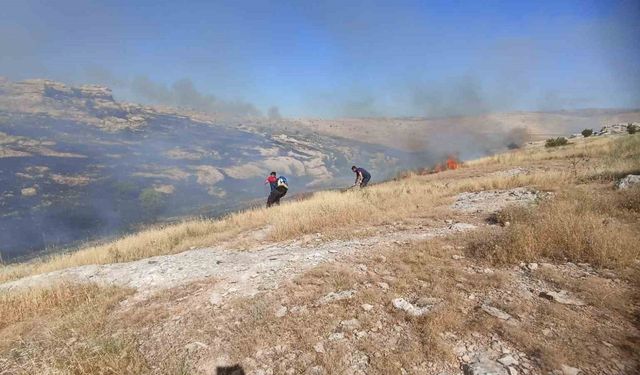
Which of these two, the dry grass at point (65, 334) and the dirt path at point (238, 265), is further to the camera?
the dirt path at point (238, 265)

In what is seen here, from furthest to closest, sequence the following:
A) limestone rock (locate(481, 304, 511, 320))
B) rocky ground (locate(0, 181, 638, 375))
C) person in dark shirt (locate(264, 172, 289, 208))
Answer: person in dark shirt (locate(264, 172, 289, 208)), limestone rock (locate(481, 304, 511, 320)), rocky ground (locate(0, 181, 638, 375))

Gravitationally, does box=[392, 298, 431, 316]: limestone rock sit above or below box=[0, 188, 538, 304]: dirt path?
above

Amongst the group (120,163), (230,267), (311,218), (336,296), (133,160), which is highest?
(336,296)

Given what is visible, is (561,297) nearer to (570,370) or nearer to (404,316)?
(570,370)

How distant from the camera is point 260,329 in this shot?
11.0 ft

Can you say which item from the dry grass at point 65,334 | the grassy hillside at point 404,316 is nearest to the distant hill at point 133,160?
the dry grass at point 65,334

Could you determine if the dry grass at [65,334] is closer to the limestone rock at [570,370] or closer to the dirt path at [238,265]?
the dirt path at [238,265]

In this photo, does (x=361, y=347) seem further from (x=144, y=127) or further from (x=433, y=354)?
(x=144, y=127)

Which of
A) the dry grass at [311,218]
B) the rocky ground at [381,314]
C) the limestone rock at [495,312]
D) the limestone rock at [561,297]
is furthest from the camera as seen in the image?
the dry grass at [311,218]

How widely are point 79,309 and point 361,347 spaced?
3.40m

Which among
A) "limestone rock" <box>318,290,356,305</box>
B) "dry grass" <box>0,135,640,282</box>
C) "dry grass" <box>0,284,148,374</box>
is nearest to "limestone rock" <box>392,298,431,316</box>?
"limestone rock" <box>318,290,356,305</box>

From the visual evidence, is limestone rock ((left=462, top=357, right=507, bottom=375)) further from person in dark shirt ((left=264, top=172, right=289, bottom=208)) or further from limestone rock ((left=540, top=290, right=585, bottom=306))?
person in dark shirt ((left=264, top=172, right=289, bottom=208))

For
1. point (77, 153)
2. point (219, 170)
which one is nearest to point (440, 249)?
point (219, 170)

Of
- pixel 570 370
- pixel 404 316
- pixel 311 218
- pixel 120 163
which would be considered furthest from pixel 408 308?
pixel 120 163
